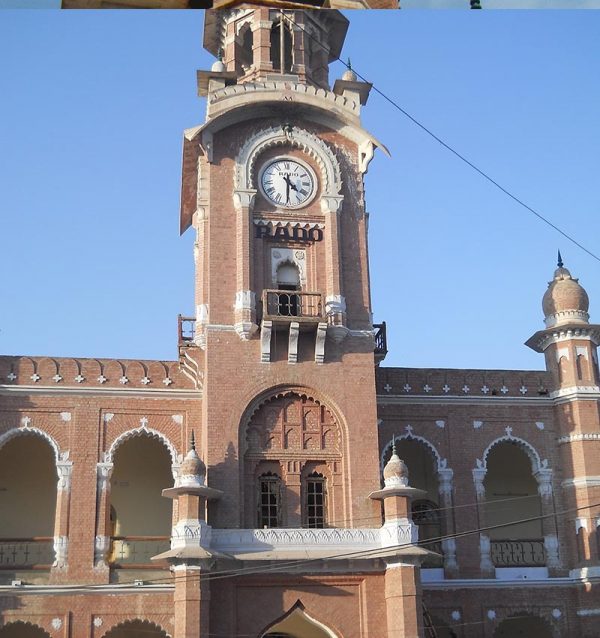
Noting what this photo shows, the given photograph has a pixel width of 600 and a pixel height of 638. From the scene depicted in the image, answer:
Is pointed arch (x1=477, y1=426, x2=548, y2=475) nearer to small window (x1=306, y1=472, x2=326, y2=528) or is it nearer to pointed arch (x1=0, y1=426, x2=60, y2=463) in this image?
small window (x1=306, y1=472, x2=326, y2=528)

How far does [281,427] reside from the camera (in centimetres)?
2392

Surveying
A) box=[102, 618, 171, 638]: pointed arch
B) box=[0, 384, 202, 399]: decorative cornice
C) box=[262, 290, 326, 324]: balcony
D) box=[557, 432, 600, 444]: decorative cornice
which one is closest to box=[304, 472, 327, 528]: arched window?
box=[262, 290, 326, 324]: balcony

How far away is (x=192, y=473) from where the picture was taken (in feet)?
71.7

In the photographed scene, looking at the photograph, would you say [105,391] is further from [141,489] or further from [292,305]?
[292,305]

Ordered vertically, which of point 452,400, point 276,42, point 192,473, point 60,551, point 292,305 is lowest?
point 60,551

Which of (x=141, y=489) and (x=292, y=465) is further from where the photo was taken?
(x=141, y=489)

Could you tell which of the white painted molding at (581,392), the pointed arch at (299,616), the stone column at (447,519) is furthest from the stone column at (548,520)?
the pointed arch at (299,616)

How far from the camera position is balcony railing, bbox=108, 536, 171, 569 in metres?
24.3

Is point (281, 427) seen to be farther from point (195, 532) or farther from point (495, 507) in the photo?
point (495, 507)

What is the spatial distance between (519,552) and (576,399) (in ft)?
13.7

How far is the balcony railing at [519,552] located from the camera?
26.5m

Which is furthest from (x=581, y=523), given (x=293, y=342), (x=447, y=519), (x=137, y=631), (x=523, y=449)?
(x=137, y=631)

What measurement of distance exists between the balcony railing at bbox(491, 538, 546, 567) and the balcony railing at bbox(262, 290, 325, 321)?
7.77 m

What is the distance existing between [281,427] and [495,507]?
7.57 m
